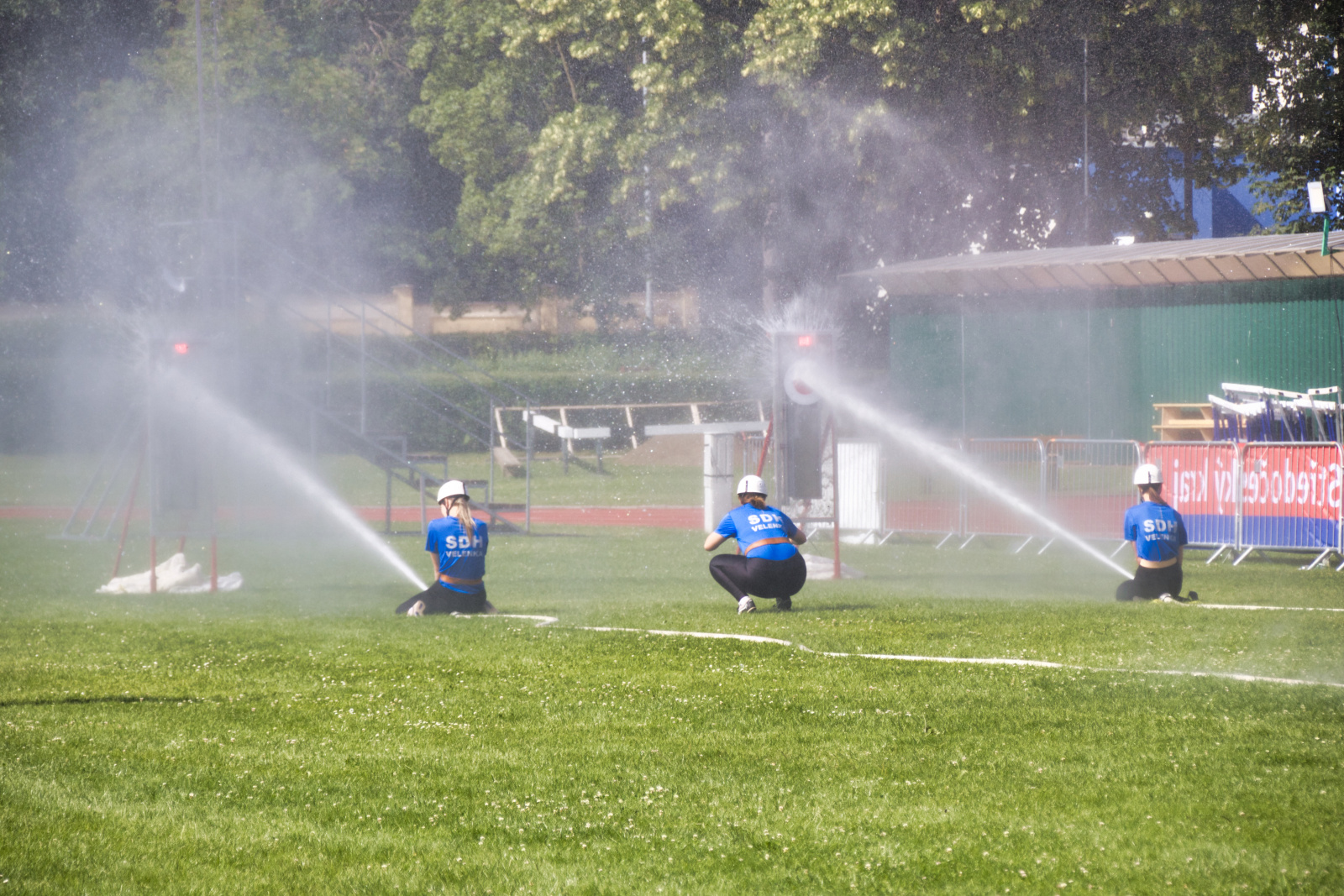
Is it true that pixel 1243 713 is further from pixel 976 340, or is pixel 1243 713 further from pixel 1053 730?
pixel 976 340

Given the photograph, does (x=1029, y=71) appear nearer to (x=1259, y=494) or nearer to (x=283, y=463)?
(x=1259, y=494)

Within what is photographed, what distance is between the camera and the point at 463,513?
1304cm

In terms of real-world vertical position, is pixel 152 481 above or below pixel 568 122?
below

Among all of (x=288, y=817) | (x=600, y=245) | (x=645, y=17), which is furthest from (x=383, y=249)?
(x=288, y=817)

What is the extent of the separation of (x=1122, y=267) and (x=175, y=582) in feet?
52.9

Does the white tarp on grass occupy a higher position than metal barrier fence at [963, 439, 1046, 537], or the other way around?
metal barrier fence at [963, 439, 1046, 537]

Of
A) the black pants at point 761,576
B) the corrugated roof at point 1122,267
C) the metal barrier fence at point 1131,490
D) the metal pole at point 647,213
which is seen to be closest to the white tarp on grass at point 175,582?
the black pants at point 761,576

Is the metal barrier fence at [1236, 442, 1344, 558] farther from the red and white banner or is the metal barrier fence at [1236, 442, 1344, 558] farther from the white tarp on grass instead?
the white tarp on grass

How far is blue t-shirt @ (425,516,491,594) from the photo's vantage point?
12.9 metres

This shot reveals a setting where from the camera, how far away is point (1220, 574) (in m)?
16.9

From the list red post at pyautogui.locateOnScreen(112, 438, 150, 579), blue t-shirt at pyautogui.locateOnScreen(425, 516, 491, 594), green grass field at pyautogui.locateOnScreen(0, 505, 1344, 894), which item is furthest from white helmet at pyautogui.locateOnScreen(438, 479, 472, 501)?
red post at pyautogui.locateOnScreen(112, 438, 150, 579)

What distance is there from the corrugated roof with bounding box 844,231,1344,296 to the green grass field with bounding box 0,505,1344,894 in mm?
12284

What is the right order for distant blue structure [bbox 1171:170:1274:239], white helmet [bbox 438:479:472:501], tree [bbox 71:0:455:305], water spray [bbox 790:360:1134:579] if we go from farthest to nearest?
distant blue structure [bbox 1171:170:1274:239]
tree [bbox 71:0:455:305]
water spray [bbox 790:360:1134:579]
white helmet [bbox 438:479:472:501]

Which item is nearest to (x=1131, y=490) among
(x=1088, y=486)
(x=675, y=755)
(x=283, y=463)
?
(x=1088, y=486)
